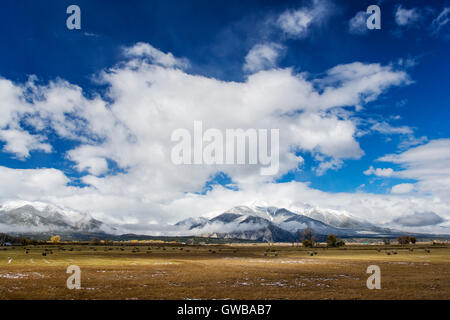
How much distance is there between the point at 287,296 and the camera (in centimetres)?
2723
